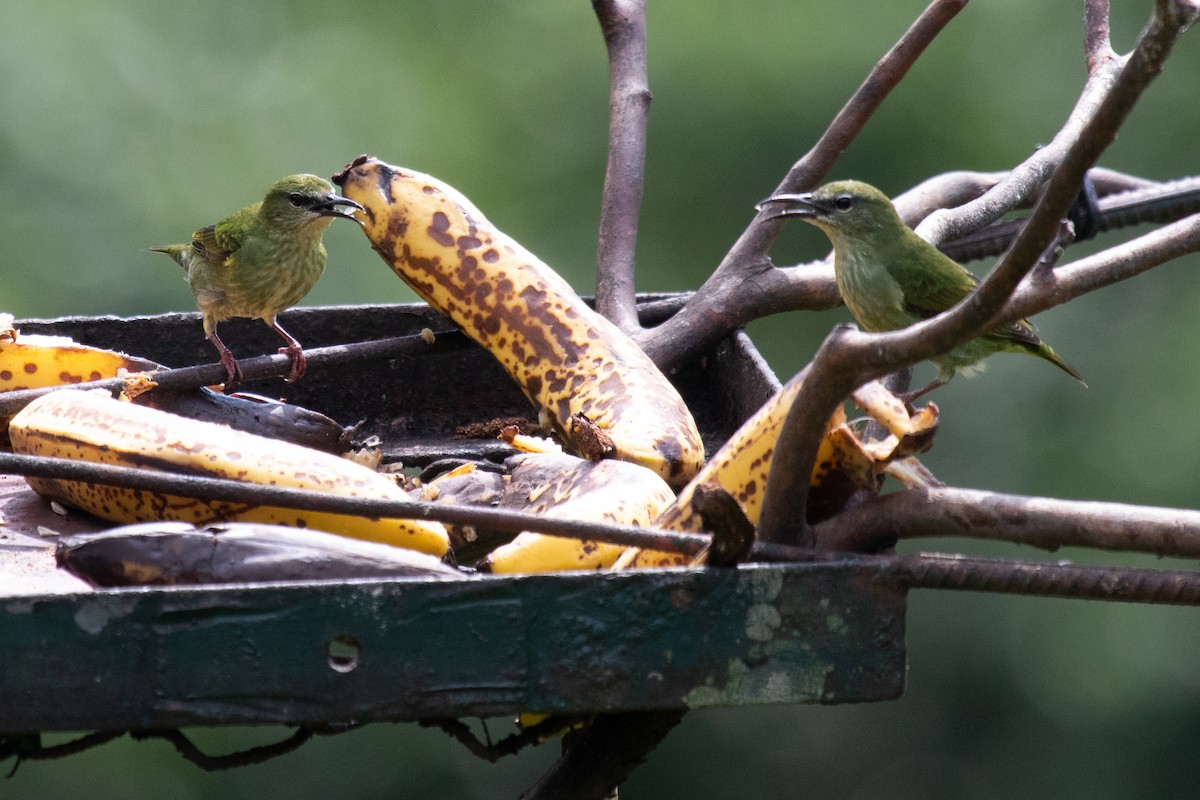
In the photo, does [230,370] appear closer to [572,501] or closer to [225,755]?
[572,501]

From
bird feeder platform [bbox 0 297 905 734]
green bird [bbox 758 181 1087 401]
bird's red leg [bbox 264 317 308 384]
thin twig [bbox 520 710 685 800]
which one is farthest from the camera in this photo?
green bird [bbox 758 181 1087 401]

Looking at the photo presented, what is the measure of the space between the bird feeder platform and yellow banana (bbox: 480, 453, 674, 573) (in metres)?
0.30

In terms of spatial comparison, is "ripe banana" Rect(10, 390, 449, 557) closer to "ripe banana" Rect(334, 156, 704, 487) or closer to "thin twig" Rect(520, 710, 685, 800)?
"thin twig" Rect(520, 710, 685, 800)

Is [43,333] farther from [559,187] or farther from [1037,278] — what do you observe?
[559,187]

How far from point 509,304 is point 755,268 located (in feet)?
2.27

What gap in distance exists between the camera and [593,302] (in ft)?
12.0

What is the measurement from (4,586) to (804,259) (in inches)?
261

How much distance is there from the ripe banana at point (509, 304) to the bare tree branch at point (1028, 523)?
0.81 meters

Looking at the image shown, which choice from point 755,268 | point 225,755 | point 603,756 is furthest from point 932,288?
point 225,755

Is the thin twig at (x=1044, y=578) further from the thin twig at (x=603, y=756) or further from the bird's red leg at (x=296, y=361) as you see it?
the bird's red leg at (x=296, y=361)

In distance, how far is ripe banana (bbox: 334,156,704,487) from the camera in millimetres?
2688

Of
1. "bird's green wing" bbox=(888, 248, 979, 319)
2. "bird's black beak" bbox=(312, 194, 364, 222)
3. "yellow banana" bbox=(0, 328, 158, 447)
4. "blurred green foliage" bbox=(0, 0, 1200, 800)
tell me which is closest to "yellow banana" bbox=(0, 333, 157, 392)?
"yellow banana" bbox=(0, 328, 158, 447)

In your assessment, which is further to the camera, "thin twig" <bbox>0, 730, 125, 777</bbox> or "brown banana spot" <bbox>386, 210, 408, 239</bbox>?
"brown banana spot" <bbox>386, 210, 408, 239</bbox>

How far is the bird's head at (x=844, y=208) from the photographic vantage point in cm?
320
